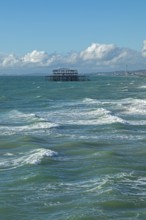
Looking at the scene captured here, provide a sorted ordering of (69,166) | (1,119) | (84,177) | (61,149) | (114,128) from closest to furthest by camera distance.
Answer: (84,177) → (69,166) → (61,149) → (114,128) → (1,119)

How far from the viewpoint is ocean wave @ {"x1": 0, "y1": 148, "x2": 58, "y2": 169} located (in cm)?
2778

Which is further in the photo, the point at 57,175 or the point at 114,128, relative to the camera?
the point at 114,128

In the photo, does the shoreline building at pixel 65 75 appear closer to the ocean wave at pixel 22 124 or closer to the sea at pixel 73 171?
the ocean wave at pixel 22 124

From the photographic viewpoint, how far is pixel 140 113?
53844 mm

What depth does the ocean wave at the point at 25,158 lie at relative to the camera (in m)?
27.8

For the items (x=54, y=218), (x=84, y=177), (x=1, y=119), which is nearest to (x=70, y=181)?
(x=84, y=177)

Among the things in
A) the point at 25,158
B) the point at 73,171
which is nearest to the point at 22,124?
the point at 25,158

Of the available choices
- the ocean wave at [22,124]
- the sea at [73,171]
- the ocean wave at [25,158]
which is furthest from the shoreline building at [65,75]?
the ocean wave at [25,158]

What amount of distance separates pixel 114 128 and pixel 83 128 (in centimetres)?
261

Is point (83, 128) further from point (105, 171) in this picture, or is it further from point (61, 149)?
point (105, 171)

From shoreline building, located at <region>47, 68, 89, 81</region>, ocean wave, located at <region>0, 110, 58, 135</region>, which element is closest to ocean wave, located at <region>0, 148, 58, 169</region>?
ocean wave, located at <region>0, 110, 58, 135</region>

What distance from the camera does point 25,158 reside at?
29.5m

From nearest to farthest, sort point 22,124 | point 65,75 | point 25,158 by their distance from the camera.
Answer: point 25,158 < point 22,124 < point 65,75

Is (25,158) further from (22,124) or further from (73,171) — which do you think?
(22,124)
